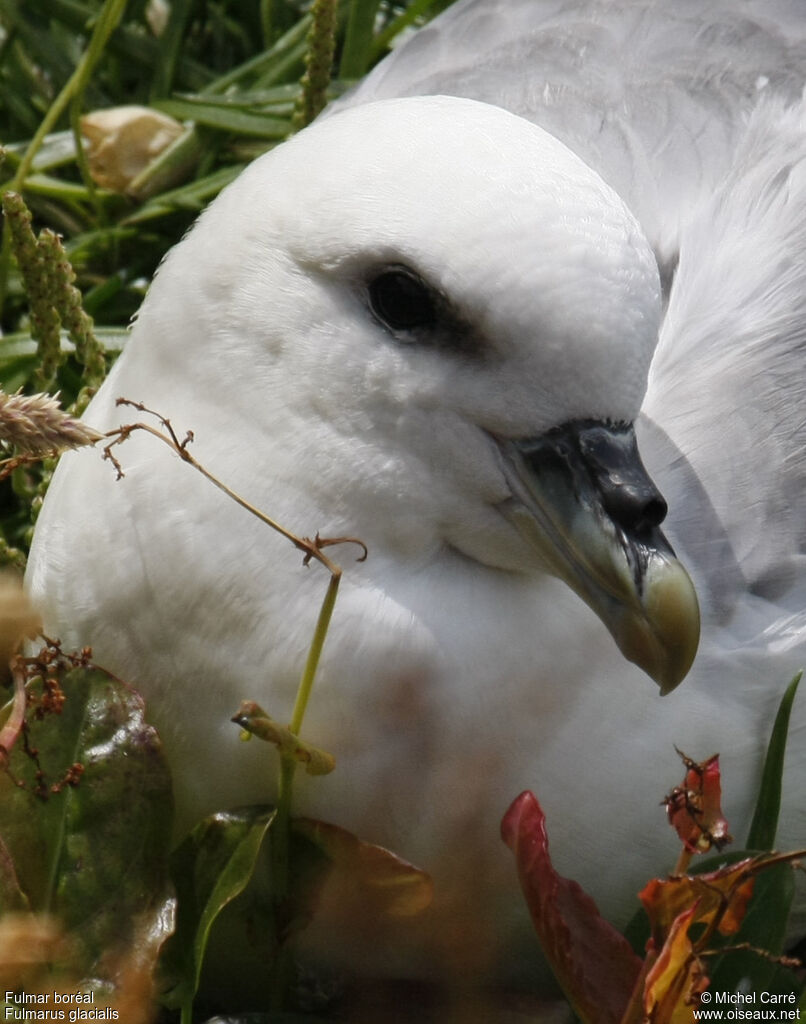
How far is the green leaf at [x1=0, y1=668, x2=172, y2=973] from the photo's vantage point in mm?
1870

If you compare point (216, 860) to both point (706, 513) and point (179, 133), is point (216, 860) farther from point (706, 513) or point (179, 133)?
point (179, 133)

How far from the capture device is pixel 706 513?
2059 millimetres

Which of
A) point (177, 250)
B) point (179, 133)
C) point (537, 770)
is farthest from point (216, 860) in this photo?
point (179, 133)

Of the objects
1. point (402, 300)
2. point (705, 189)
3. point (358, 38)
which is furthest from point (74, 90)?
point (402, 300)

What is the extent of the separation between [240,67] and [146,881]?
204 centimetres

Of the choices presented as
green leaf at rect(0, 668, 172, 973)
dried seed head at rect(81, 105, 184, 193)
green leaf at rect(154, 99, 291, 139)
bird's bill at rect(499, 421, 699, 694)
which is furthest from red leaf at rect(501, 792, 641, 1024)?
dried seed head at rect(81, 105, 184, 193)

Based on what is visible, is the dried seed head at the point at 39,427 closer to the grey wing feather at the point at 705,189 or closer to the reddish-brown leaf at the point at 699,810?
the reddish-brown leaf at the point at 699,810

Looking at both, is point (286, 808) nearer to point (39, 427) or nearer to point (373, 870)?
point (373, 870)

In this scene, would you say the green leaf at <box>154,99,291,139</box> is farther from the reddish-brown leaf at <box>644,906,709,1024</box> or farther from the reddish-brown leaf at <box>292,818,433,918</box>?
the reddish-brown leaf at <box>644,906,709,1024</box>

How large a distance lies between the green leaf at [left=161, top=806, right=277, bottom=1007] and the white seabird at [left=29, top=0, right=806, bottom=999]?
7 centimetres

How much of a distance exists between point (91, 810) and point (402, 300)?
0.65m

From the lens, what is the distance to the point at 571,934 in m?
1.74

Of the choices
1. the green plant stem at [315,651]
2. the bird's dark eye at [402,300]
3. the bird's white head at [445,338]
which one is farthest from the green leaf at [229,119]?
the green plant stem at [315,651]

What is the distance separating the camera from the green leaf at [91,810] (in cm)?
187
